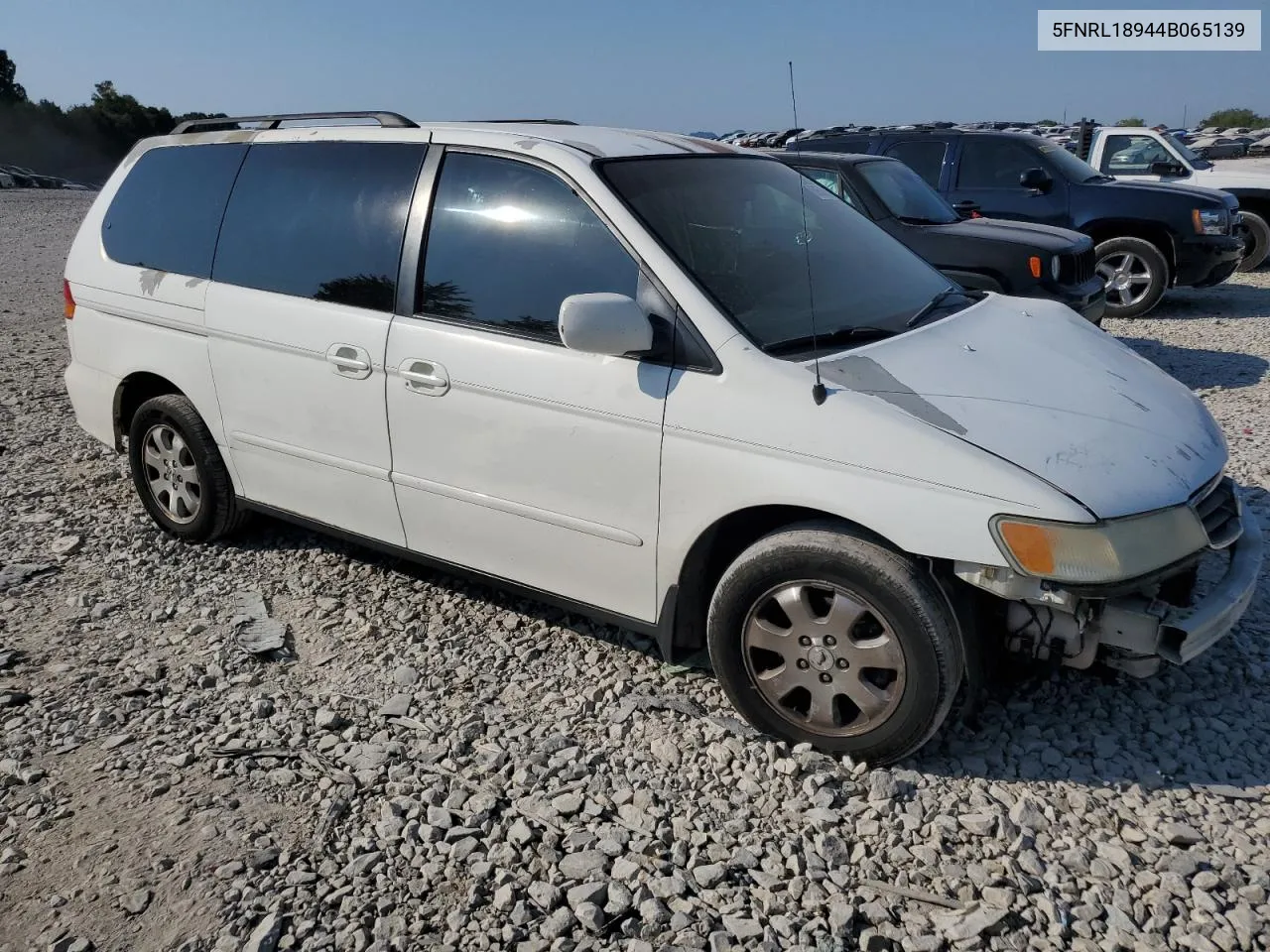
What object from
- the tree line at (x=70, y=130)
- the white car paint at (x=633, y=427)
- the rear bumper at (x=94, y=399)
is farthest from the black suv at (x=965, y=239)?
the tree line at (x=70, y=130)

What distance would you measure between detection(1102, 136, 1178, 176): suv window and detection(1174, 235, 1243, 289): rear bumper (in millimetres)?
2895

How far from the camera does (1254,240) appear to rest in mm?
13406

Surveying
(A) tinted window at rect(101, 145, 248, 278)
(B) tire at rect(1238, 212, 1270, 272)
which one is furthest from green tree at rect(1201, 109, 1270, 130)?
(A) tinted window at rect(101, 145, 248, 278)

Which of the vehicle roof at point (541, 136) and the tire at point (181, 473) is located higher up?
A: the vehicle roof at point (541, 136)

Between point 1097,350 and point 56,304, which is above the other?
point 1097,350

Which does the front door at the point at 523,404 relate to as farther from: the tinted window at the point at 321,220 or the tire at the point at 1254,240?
the tire at the point at 1254,240

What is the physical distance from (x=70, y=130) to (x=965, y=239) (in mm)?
59744

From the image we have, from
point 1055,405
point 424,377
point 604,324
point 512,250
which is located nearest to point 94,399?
point 424,377

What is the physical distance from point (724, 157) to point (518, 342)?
4.03 feet

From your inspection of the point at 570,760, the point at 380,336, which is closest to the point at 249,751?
the point at 570,760

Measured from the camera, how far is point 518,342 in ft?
11.4

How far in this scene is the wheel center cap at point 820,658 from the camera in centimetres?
304

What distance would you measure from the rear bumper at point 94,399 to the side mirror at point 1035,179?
8.70 meters

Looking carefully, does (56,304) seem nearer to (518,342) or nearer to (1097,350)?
(518,342)
